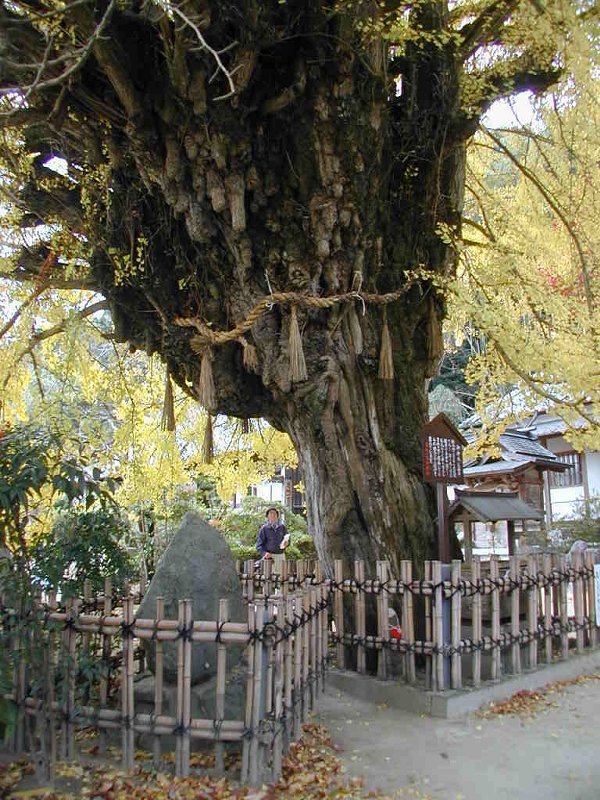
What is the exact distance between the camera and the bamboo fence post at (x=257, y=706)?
3.70 m

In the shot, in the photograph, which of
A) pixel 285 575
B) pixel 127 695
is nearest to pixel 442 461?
pixel 285 575

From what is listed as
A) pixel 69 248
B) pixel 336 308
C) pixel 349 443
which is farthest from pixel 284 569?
pixel 69 248

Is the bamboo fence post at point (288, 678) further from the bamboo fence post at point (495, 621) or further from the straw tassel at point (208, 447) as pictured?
the straw tassel at point (208, 447)

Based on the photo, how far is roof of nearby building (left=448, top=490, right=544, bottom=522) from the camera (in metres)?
Result: 6.27

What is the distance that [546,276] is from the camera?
920 centimetres

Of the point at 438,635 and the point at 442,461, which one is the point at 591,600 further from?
the point at 438,635

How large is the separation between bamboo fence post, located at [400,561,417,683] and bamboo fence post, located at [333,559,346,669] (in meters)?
0.68

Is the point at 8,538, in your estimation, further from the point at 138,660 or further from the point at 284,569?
the point at 284,569

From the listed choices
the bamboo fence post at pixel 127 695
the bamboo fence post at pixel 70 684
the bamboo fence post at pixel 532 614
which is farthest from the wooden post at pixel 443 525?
the bamboo fence post at pixel 70 684

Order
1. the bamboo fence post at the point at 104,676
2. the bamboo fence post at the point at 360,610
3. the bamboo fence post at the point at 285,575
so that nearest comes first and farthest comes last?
the bamboo fence post at the point at 104,676 → the bamboo fence post at the point at 360,610 → the bamboo fence post at the point at 285,575

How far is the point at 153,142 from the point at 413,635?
4690 mm

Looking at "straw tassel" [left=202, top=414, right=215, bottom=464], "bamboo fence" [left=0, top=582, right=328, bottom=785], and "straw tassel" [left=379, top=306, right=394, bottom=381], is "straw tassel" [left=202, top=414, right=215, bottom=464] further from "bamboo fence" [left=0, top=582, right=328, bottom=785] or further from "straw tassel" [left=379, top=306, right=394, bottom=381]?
"bamboo fence" [left=0, top=582, right=328, bottom=785]

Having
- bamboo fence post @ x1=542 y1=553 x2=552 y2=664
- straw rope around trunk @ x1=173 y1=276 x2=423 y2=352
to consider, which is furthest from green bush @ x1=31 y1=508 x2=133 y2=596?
bamboo fence post @ x1=542 y1=553 x2=552 y2=664

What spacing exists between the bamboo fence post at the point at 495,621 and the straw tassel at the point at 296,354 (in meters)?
2.32
